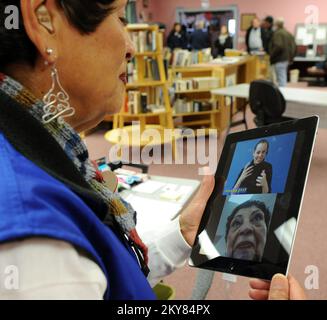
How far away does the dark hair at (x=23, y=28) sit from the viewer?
0.60 metres

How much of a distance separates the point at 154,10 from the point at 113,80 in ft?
43.0

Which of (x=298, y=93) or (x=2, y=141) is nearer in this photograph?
(x=2, y=141)

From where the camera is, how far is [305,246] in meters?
2.98

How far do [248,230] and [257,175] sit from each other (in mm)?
148

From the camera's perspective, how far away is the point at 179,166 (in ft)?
15.5

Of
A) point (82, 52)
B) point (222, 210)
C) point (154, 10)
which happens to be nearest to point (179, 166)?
point (222, 210)

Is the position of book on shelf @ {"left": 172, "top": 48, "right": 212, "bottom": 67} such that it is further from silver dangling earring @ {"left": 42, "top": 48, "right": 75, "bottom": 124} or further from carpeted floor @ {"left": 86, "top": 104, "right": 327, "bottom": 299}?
silver dangling earring @ {"left": 42, "top": 48, "right": 75, "bottom": 124}

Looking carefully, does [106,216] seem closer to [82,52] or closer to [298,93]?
[82,52]

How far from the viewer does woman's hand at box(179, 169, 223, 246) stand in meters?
1.10

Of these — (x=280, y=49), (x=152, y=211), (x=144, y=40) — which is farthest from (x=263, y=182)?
(x=280, y=49)

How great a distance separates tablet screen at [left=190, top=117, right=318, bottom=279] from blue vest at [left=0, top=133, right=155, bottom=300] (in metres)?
0.35

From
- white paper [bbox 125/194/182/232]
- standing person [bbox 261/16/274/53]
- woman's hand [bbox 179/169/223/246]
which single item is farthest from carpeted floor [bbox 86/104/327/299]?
standing person [bbox 261/16/274/53]

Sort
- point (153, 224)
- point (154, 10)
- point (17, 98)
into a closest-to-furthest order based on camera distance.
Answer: point (17, 98) → point (153, 224) → point (154, 10)

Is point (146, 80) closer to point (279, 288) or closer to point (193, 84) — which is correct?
point (193, 84)
